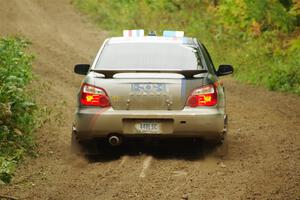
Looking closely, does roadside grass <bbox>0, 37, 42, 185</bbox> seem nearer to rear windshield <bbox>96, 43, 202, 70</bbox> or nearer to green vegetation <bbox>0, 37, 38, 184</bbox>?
green vegetation <bbox>0, 37, 38, 184</bbox>

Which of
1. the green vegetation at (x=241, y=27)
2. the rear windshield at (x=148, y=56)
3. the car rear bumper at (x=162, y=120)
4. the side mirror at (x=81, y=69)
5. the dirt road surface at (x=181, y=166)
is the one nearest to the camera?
the dirt road surface at (x=181, y=166)

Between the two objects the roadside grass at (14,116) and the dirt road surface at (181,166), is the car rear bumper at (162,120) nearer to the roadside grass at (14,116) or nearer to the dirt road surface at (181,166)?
the dirt road surface at (181,166)

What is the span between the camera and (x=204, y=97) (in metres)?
9.13

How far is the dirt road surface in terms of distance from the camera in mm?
7738

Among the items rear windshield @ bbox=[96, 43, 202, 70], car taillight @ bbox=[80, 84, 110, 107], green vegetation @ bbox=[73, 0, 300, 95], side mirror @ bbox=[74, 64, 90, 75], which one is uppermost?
rear windshield @ bbox=[96, 43, 202, 70]

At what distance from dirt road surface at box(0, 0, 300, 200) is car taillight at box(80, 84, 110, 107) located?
756 millimetres

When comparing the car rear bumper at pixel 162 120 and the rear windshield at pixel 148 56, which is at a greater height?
the rear windshield at pixel 148 56

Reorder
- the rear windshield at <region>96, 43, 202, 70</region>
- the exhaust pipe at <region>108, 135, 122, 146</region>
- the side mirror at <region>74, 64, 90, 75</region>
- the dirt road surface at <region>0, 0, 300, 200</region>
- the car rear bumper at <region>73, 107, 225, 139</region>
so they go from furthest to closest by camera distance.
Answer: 1. the side mirror at <region>74, 64, 90, 75</region>
2. the rear windshield at <region>96, 43, 202, 70</region>
3. the exhaust pipe at <region>108, 135, 122, 146</region>
4. the car rear bumper at <region>73, 107, 225, 139</region>
5. the dirt road surface at <region>0, 0, 300, 200</region>

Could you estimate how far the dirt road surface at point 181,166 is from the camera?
7738 millimetres

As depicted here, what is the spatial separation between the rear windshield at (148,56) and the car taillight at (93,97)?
52 cm

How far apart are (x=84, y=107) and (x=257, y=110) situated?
580 cm

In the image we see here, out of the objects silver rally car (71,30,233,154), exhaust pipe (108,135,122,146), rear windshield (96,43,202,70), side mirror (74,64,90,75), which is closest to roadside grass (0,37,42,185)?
side mirror (74,64,90,75)

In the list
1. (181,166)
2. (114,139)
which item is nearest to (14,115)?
(114,139)

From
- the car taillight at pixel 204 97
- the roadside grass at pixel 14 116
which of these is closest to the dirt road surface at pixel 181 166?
the roadside grass at pixel 14 116
